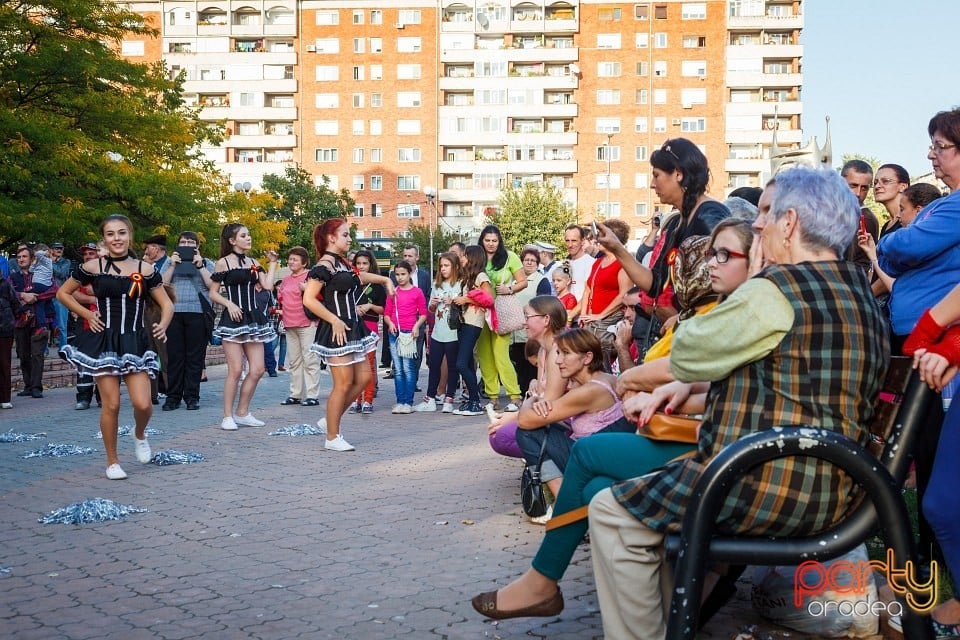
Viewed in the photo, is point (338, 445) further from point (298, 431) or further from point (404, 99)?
point (404, 99)

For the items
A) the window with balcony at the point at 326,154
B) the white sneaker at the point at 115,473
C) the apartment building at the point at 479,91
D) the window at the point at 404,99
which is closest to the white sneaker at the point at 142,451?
the white sneaker at the point at 115,473

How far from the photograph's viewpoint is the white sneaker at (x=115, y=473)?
8344 millimetres

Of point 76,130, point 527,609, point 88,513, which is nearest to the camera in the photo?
point 527,609

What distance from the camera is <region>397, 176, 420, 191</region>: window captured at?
88.9 metres

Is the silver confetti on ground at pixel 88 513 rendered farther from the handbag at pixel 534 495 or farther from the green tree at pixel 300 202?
the green tree at pixel 300 202

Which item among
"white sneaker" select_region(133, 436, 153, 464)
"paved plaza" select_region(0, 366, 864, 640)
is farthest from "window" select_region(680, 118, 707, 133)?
"white sneaker" select_region(133, 436, 153, 464)

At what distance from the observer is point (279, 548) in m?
5.99

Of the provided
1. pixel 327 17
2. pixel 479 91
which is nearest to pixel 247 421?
pixel 479 91

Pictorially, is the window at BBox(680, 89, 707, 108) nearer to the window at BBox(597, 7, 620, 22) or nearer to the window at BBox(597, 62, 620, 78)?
the window at BBox(597, 62, 620, 78)

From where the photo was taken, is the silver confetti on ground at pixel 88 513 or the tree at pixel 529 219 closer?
the silver confetti on ground at pixel 88 513

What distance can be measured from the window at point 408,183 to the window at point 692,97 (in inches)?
947

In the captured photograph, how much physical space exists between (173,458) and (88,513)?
2.42 meters

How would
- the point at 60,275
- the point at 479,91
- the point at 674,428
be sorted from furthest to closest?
the point at 479,91
the point at 60,275
the point at 674,428

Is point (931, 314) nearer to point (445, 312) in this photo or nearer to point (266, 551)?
point (266, 551)
